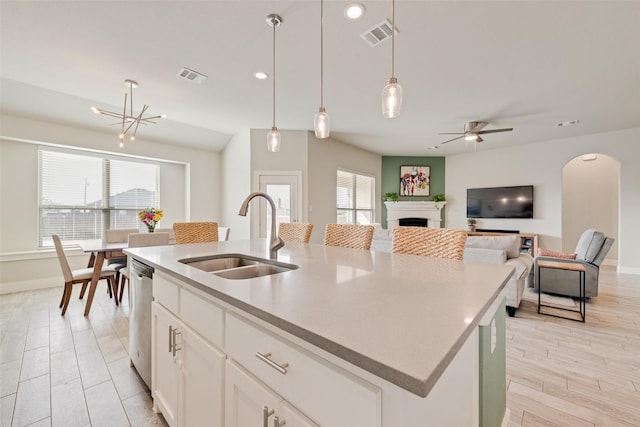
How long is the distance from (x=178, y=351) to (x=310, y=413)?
36.0 inches

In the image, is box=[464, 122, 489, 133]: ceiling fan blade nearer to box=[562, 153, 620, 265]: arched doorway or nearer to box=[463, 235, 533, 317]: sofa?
box=[463, 235, 533, 317]: sofa

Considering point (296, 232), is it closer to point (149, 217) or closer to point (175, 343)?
point (175, 343)

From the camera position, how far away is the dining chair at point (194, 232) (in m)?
2.55

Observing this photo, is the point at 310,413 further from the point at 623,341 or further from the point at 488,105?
the point at 488,105

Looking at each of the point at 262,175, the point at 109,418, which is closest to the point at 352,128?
the point at 262,175

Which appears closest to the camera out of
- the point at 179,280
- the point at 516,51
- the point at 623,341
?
the point at 179,280

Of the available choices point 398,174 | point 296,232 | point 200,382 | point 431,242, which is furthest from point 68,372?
point 398,174

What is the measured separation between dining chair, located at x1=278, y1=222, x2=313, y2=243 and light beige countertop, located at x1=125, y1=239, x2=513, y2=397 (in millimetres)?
1035

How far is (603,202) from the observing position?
237 inches

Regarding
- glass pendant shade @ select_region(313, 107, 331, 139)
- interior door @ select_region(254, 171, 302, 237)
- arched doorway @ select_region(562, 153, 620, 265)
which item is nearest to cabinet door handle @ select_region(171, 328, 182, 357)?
glass pendant shade @ select_region(313, 107, 331, 139)

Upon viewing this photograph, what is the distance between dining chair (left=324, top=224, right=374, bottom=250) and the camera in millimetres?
2158

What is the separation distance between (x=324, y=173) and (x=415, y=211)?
3130 millimetres

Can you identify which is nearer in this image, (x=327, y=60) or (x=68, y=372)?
(x=68, y=372)

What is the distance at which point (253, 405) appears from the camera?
2.75 feet
